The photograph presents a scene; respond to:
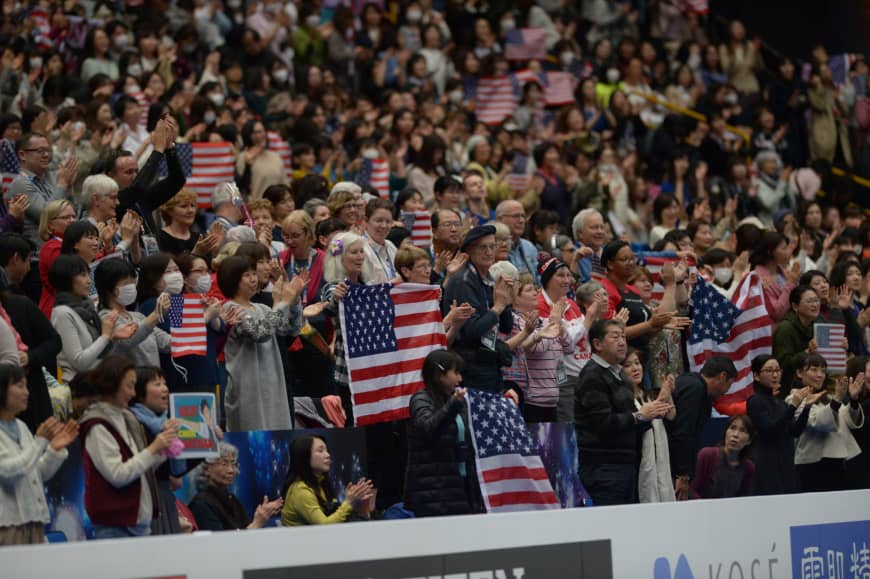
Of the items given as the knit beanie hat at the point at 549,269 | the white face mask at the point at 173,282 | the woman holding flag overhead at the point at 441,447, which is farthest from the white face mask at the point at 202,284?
the knit beanie hat at the point at 549,269

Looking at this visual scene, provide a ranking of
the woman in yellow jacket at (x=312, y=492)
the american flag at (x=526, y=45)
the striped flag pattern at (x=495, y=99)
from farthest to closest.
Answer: the american flag at (x=526, y=45) → the striped flag pattern at (x=495, y=99) → the woman in yellow jacket at (x=312, y=492)

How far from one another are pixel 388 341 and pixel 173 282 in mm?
1531

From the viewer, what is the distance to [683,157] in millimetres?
19594

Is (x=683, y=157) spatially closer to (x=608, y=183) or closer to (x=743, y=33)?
(x=608, y=183)

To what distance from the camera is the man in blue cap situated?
10.3 m

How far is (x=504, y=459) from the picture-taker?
970cm

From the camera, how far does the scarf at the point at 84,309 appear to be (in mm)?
9109

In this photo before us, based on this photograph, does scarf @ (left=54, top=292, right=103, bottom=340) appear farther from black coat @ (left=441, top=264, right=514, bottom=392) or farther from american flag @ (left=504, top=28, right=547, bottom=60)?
american flag @ (left=504, top=28, right=547, bottom=60)

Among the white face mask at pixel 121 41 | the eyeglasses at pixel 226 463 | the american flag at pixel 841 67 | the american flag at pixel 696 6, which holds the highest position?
the american flag at pixel 696 6

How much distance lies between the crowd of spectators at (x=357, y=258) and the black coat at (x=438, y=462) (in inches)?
0.7

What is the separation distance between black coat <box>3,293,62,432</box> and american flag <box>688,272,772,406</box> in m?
5.94

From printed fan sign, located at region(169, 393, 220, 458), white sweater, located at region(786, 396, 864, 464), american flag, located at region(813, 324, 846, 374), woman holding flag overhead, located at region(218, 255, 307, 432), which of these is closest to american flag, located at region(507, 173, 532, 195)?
american flag, located at region(813, 324, 846, 374)

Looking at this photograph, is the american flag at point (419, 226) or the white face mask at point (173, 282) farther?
the american flag at point (419, 226)

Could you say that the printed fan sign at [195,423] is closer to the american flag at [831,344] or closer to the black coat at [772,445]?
the black coat at [772,445]
